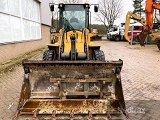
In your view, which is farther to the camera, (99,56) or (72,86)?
(99,56)

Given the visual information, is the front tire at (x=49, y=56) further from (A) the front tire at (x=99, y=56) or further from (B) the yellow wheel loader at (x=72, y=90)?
(B) the yellow wheel loader at (x=72, y=90)

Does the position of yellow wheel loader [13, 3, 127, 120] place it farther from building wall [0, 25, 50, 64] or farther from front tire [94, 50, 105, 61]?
building wall [0, 25, 50, 64]

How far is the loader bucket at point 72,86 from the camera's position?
4297mm

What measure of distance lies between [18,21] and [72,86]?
9.53 m

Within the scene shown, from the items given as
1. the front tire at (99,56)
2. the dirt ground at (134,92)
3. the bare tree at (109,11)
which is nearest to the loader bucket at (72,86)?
the dirt ground at (134,92)

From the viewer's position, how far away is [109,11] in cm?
5409

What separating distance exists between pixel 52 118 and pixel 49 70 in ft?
3.79

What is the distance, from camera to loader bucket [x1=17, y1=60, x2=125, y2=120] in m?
4.30

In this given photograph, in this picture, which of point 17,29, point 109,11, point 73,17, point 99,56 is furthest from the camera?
point 109,11

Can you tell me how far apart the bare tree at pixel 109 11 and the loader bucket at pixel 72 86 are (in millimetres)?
48574

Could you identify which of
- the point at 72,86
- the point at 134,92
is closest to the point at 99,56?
the point at 134,92

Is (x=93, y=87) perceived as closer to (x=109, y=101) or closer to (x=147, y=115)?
(x=109, y=101)

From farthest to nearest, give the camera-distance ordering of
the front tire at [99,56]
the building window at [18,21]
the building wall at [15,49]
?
1. the building window at [18,21]
2. the building wall at [15,49]
3. the front tire at [99,56]

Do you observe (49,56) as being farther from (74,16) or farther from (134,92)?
(134,92)
